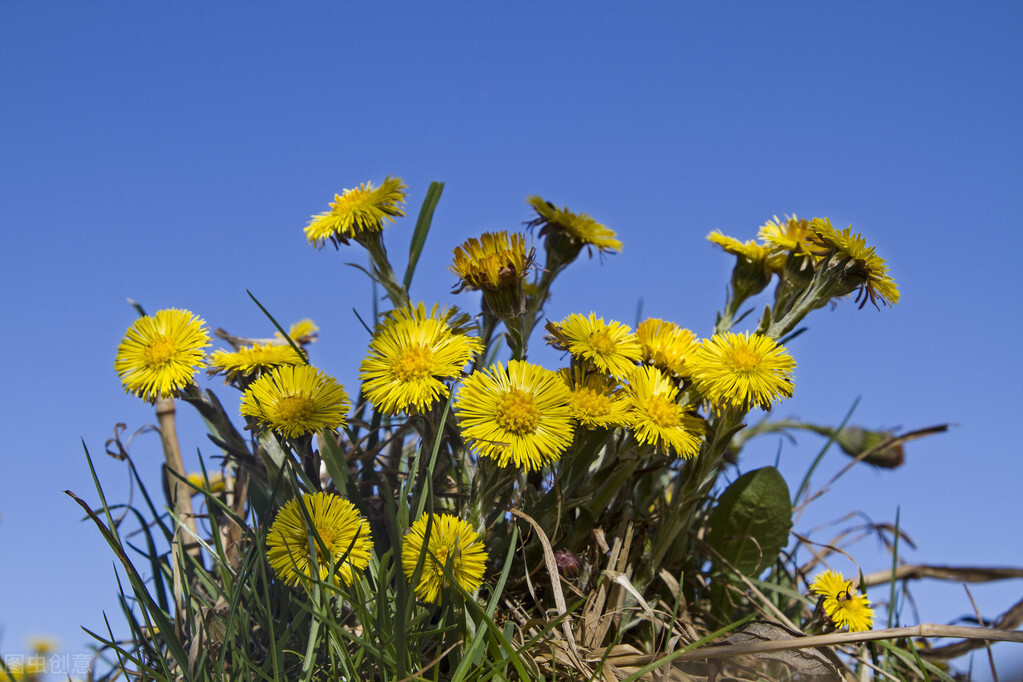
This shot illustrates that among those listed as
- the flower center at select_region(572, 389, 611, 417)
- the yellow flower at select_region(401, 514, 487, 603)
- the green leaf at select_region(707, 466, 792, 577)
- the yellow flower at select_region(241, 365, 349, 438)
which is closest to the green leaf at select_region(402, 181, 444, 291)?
the yellow flower at select_region(241, 365, 349, 438)

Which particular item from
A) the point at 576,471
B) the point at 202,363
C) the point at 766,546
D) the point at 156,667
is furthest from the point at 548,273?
the point at 156,667

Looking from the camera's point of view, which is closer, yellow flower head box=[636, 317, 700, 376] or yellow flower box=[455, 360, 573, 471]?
yellow flower box=[455, 360, 573, 471]

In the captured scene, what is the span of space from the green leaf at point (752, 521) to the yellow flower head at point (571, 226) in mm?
508

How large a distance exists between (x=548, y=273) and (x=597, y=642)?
1.92 feet

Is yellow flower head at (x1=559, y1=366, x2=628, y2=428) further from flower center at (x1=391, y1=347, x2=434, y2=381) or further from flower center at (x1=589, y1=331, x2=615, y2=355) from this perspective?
flower center at (x1=391, y1=347, x2=434, y2=381)

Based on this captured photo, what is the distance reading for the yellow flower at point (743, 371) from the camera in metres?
1.06

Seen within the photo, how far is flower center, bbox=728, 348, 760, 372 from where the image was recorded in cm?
108

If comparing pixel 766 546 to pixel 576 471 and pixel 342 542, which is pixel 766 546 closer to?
pixel 576 471

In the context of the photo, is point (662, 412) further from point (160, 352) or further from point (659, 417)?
point (160, 352)

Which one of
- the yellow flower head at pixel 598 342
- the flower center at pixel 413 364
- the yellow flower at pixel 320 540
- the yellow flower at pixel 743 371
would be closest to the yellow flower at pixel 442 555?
the yellow flower at pixel 320 540

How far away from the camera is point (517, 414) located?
957 millimetres

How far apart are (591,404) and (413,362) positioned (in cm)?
24

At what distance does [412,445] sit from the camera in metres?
1.68

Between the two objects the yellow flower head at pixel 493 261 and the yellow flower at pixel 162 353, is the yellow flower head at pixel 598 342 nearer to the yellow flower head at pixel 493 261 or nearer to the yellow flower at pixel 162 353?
the yellow flower head at pixel 493 261
